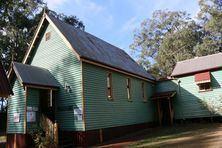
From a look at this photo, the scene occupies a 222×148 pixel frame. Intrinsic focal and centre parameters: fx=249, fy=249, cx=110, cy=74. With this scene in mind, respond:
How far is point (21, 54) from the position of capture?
105 feet

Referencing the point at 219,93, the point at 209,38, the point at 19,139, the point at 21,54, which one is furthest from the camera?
the point at 209,38

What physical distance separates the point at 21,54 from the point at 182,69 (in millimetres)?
20197

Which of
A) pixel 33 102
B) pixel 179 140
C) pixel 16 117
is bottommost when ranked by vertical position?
pixel 179 140

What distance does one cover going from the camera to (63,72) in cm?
1622

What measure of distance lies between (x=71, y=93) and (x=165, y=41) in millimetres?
29386

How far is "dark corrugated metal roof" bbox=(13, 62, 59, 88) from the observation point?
1438 cm

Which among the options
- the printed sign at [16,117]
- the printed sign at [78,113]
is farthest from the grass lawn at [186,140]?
the printed sign at [16,117]

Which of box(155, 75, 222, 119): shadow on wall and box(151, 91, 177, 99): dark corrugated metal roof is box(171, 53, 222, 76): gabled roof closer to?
box(155, 75, 222, 119): shadow on wall

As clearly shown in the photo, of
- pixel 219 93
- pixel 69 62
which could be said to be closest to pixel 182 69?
pixel 219 93

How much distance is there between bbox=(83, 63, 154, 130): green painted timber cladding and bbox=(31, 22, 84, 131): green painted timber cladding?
0.58 meters

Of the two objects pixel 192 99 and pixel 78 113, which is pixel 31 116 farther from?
pixel 192 99

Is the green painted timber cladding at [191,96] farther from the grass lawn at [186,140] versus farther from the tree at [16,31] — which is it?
the tree at [16,31]

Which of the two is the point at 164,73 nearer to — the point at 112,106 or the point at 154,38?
the point at 154,38

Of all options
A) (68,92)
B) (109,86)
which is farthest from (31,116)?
(109,86)
